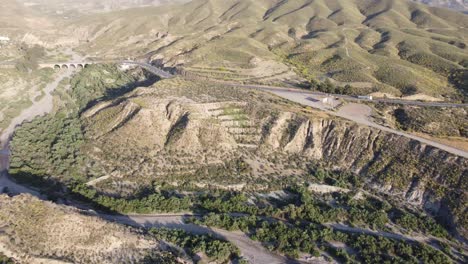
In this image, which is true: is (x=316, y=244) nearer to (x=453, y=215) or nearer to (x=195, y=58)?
(x=453, y=215)

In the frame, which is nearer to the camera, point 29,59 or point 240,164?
point 240,164

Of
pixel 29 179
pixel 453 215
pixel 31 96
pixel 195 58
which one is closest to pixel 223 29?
pixel 195 58

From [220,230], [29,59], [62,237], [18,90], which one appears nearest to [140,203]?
[220,230]

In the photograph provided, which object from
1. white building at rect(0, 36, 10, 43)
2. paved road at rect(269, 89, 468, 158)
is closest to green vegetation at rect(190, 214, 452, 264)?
paved road at rect(269, 89, 468, 158)

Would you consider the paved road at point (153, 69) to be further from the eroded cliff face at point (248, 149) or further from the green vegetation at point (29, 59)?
the green vegetation at point (29, 59)

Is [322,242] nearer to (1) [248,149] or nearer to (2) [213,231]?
(2) [213,231]

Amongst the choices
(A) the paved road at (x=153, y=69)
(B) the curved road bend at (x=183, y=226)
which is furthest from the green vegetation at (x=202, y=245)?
(A) the paved road at (x=153, y=69)
